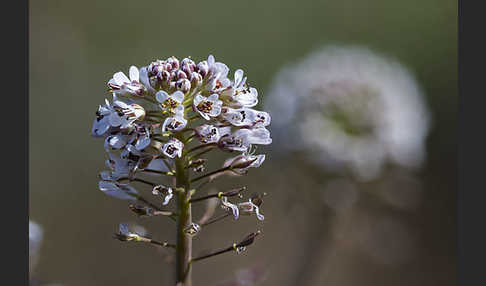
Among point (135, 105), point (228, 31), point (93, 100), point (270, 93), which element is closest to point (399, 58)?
point (228, 31)

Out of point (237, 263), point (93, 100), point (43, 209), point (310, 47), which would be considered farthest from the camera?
point (310, 47)

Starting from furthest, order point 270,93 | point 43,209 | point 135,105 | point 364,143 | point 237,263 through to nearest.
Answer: point 237,263, point 43,209, point 270,93, point 364,143, point 135,105

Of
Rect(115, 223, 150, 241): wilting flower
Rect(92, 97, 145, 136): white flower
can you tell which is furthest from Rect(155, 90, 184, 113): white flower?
Rect(115, 223, 150, 241): wilting flower

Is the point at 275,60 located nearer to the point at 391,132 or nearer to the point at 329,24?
the point at 329,24

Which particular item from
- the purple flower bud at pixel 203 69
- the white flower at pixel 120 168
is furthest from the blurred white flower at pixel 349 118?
the white flower at pixel 120 168

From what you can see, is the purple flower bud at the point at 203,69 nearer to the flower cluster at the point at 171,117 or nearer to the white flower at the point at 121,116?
the flower cluster at the point at 171,117

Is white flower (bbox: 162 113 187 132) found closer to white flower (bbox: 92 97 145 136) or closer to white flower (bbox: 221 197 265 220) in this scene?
white flower (bbox: 92 97 145 136)

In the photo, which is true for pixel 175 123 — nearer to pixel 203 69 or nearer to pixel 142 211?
pixel 203 69

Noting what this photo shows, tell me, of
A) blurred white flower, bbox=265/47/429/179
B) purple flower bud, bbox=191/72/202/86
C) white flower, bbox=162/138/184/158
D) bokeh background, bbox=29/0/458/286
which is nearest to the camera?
white flower, bbox=162/138/184/158
